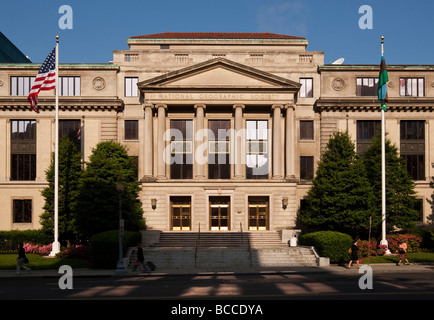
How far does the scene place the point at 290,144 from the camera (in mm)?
42625

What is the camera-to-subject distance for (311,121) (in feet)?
147

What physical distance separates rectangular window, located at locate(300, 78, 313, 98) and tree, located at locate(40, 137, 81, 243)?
76.2ft

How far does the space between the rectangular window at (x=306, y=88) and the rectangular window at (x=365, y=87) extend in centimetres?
483

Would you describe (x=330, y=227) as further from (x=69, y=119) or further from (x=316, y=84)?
(x=69, y=119)

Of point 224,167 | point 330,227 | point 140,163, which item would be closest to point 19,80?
point 140,163

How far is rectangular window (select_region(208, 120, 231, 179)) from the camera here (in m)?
43.7

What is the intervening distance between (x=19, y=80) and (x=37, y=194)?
11.9 metres

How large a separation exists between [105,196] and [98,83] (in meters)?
14.5

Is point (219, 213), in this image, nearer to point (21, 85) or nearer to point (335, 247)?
point (335, 247)

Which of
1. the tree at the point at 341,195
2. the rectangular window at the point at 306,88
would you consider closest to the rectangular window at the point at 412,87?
the rectangular window at the point at 306,88

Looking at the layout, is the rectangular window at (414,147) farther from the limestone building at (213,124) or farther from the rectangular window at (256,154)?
the rectangular window at (256,154)

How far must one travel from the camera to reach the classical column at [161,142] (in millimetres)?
42125

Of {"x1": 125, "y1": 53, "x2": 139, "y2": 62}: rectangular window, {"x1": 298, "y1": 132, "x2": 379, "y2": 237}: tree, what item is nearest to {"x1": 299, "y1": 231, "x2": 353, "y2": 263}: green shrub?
{"x1": 298, "y1": 132, "x2": 379, "y2": 237}: tree

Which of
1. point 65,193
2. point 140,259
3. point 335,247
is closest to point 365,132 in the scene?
point 335,247
